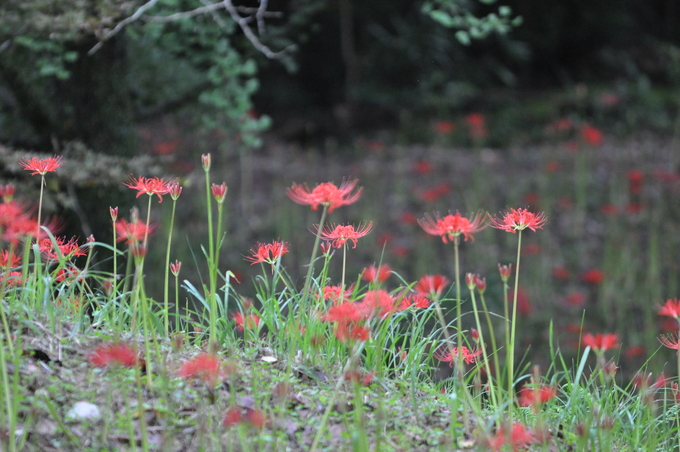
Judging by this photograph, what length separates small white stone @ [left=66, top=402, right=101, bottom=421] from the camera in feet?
5.07

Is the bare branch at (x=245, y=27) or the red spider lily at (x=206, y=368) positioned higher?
the bare branch at (x=245, y=27)

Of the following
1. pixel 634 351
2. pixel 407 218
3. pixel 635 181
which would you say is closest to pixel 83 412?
pixel 634 351

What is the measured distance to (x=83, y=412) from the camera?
1.55m

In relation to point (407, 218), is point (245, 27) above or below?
above

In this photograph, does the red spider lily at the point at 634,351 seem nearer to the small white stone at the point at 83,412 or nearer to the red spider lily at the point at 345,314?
the red spider lily at the point at 345,314

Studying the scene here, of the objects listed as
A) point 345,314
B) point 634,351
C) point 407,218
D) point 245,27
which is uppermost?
point 245,27

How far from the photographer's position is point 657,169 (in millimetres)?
7793

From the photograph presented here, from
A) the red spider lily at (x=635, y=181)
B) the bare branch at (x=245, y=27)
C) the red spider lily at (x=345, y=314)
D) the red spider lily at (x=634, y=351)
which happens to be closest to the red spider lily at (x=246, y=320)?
the red spider lily at (x=345, y=314)

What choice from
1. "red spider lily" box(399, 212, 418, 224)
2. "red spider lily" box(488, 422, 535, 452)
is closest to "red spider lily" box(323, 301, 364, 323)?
"red spider lily" box(488, 422, 535, 452)

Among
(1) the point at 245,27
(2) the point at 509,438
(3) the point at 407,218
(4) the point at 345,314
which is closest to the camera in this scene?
(2) the point at 509,438

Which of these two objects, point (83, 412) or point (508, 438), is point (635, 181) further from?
point (83, 412)

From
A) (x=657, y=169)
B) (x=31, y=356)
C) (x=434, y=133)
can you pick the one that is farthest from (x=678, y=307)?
(x=434, y=133)

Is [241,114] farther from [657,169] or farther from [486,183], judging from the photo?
[657,169]

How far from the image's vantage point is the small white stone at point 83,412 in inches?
60.9
